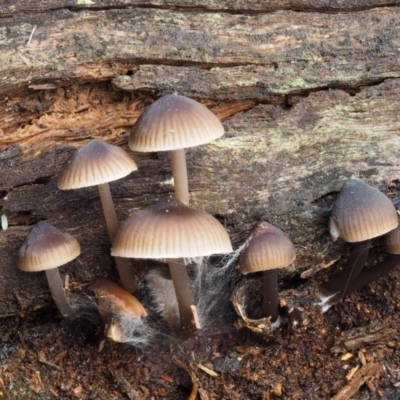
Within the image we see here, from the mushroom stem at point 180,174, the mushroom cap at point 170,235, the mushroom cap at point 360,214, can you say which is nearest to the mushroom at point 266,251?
the mushroom cap at point 170,235

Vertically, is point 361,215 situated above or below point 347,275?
above

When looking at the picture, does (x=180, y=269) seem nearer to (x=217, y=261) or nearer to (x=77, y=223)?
(x=217, y=261)

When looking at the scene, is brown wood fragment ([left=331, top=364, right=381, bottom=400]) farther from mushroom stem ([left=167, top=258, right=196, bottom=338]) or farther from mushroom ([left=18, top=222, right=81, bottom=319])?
mushroom ([left=18, top=222, right=81, bottom=319])

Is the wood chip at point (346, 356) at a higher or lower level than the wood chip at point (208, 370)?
lower

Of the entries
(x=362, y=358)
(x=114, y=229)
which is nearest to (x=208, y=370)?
(x=362, y=358)

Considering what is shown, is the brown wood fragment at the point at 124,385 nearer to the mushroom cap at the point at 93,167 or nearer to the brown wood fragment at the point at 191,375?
the brown wood fragment at the point at 191,375

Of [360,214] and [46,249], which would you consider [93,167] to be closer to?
[46,249]
